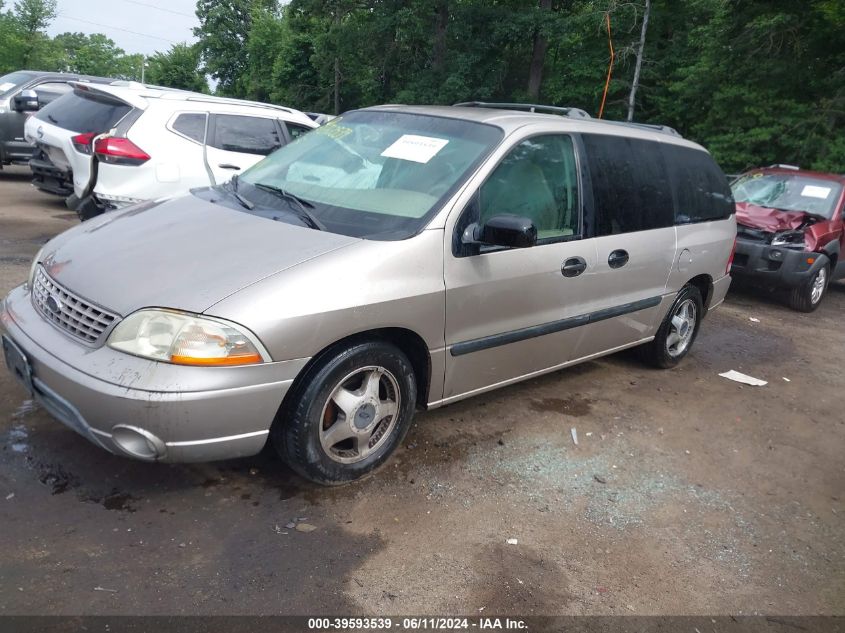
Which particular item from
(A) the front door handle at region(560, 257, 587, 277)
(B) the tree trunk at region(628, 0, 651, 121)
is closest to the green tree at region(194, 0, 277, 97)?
(B) the tree trunk at region(628, 0, 651, 121)

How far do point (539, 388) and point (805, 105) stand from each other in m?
14.1

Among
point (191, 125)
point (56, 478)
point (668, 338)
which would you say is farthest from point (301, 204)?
point (191, 125)

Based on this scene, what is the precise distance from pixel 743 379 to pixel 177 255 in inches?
183

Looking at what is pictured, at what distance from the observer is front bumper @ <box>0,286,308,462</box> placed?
2787 millimetres

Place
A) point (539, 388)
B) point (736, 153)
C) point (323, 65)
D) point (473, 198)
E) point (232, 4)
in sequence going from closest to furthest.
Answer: point (473, 198) < point (539, 388) < point (736, 153) < point (323, 65) < point (232, 4)

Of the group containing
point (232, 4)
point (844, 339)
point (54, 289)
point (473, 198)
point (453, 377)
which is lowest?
point (844, 339)

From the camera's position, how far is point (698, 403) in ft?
17.0

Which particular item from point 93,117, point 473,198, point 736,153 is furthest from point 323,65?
point 473,198

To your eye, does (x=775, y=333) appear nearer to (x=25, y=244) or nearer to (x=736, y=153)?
(x=25, y=244)

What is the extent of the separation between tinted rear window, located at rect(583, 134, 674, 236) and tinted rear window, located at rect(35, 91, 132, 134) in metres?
5.20

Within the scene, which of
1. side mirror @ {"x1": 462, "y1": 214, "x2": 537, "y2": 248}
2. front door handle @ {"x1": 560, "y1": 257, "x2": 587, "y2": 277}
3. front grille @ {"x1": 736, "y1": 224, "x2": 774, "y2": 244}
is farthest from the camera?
front grille @ {"x1": 736, "y1": 224, "x2": 774, "y2": 244}

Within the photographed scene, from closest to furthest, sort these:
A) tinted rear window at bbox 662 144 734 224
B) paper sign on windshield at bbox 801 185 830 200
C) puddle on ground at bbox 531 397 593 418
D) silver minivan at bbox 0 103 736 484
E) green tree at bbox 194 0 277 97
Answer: silver minivan at bbox 0 103 736 484 < puddle on ground at bbox 531 397 593 418 < tinted rear window at bbox 662 144 734 224 < paper sign on windshield at bbox 801 185 830 200 < green tree at bbox 194 0 277 97

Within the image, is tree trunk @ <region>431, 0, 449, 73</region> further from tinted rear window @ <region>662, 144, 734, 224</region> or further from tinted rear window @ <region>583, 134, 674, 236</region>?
tinted rear window @ <region>583, 134, 674, 236</region>

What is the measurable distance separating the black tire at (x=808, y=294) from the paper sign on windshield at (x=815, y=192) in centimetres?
102
